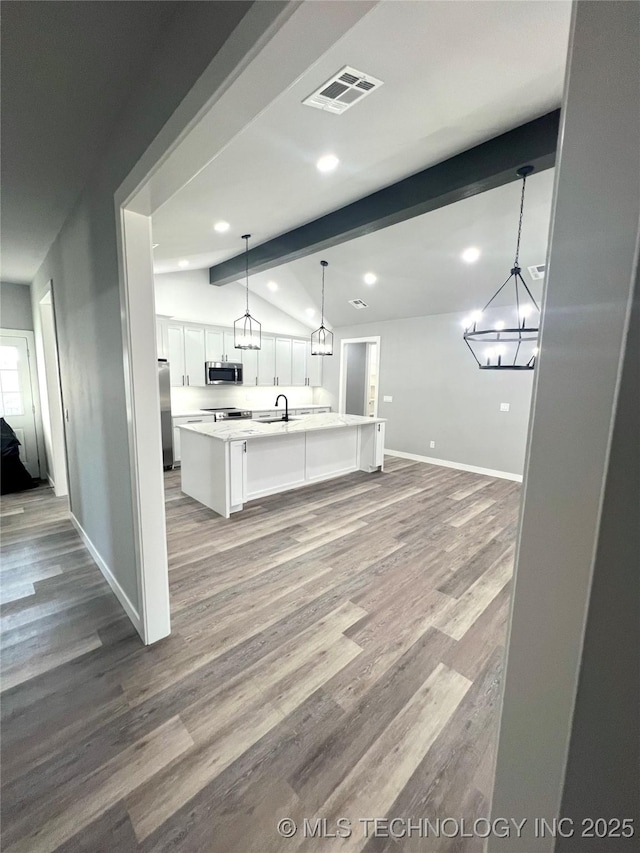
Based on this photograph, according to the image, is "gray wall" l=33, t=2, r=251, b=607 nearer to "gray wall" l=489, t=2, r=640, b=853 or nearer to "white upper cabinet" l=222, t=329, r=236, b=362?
"gray wall" l=489, t=2, r=640, b=853

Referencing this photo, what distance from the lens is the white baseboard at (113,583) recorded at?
2080mm

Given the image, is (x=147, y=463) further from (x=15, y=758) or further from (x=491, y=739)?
(x=491, y=739)

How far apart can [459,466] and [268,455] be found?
11.6 ft

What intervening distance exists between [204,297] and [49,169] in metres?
4.41

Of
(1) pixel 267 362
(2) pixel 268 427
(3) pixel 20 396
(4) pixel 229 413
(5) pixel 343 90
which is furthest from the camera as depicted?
Result: (1) pixel 267 362

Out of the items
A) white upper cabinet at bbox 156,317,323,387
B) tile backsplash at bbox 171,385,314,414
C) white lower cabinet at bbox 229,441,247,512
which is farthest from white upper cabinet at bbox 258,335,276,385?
white lower cabinet at bbox 229,441,247,512

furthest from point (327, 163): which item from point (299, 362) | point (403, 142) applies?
point (299, 362)

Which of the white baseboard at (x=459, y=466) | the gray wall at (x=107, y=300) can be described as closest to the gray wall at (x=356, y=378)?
the white baseboard at (x=459, y=466)

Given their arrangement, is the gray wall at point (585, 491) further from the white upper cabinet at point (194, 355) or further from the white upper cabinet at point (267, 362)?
the white upper cabinet at point (267, 362)

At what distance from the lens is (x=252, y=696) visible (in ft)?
5.45

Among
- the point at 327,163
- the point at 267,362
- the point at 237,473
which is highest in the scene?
the point at 327,163

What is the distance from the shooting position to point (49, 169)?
6.68 feet

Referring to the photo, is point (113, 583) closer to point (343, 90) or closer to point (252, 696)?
point (252, 696)

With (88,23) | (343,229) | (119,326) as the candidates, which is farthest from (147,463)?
(343,229)
